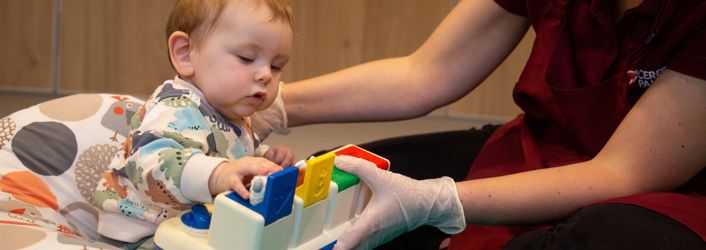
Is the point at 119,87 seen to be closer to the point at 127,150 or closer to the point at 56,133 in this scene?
the point at 56,133

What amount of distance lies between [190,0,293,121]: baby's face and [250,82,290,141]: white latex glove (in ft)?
1.10

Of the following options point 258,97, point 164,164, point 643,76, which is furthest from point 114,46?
point 643,76

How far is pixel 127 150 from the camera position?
1083 mm

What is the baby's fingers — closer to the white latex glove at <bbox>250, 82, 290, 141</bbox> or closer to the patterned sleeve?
the patterned sleeve

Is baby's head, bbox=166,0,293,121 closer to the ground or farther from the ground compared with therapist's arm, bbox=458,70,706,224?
farther from the ground

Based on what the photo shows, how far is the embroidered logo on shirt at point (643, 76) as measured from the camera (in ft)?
3.83

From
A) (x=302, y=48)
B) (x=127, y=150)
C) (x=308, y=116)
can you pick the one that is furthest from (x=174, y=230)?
(x=302, y=48)

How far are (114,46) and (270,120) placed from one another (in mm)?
1787

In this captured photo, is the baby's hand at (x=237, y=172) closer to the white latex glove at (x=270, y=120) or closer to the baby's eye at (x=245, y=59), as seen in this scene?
the baby's eye at (x=245, y=59)

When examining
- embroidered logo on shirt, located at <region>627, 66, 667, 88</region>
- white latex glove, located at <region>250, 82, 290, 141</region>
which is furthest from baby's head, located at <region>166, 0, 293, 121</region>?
embroidered logo on shirt, located at <region>627, 66, 667, 88</region>

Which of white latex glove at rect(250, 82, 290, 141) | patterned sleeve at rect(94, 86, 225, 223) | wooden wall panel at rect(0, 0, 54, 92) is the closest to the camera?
patterned sleeve at rect(94, 86, 225, 223)

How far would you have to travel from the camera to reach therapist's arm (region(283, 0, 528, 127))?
149cm

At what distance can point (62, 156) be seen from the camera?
4.46ft

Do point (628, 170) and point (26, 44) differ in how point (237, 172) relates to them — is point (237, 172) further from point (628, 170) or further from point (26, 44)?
point (26, 44)
